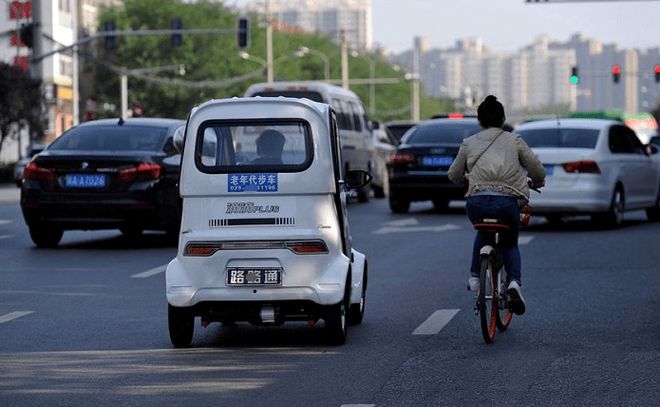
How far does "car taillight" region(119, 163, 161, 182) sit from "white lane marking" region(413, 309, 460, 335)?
24.8 feet

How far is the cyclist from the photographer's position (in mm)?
11445

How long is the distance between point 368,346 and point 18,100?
58034 mm

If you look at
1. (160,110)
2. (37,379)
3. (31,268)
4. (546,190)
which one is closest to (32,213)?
(31,268)

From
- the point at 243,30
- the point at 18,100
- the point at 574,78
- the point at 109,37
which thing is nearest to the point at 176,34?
the point at 243,30

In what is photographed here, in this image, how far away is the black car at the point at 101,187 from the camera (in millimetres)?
20031

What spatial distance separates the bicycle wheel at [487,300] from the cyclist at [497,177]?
109 millimetres

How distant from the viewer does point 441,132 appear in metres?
30.0

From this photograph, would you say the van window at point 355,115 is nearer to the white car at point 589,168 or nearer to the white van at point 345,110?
the white van at point 345,110

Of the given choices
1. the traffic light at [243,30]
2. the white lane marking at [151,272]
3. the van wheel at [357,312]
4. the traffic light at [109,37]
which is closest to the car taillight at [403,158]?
the white lane marking at [151,272]

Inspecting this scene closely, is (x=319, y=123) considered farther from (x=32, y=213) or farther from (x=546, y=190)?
(x=546, y=190)

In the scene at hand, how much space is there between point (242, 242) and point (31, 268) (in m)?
7.27

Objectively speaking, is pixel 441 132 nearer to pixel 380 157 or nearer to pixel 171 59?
pixel 380 157

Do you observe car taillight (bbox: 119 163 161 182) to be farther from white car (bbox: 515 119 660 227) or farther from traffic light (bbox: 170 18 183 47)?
traffic light (bbox: 170 18 183 47)

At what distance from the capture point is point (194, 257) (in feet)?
36.1
